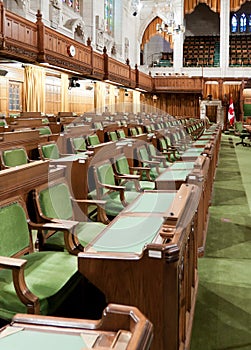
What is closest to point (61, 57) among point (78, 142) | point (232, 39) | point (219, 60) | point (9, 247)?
point (78, 142)

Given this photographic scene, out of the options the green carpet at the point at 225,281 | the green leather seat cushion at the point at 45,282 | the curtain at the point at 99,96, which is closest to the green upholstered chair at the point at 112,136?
the green carpet at the point at 225,281

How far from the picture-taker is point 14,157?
469 cm

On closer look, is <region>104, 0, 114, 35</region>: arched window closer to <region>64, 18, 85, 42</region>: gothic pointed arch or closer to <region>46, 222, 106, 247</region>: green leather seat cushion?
<region>64, 18, 85, 42</region>: gothic pointed arch

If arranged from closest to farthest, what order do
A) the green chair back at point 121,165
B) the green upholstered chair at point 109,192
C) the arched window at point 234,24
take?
1. the green upholstered chair at point 109,192
2. the green chair back at point 121,165
3. the arched window at point 234,24

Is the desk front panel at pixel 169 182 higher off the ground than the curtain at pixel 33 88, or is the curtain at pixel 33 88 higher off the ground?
the curtain at pixel 33 88

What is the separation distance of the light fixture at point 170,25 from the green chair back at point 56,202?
1826cm

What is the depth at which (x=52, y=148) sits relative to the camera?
5.50 m

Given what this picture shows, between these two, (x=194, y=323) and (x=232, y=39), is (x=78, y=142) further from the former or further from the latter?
(x=232, y=39)

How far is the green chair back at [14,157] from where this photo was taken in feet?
14.9

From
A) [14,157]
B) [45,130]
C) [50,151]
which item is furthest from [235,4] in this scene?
[14,157]

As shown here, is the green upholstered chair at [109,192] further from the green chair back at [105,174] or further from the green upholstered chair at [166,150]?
the green upholstered chair at [166,150]

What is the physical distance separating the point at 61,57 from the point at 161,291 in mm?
10989

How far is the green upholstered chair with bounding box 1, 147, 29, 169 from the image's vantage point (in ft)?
14.7

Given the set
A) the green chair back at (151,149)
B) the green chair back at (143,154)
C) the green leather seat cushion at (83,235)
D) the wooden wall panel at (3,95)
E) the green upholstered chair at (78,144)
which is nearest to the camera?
the green leather seat cushion at (83,235)
